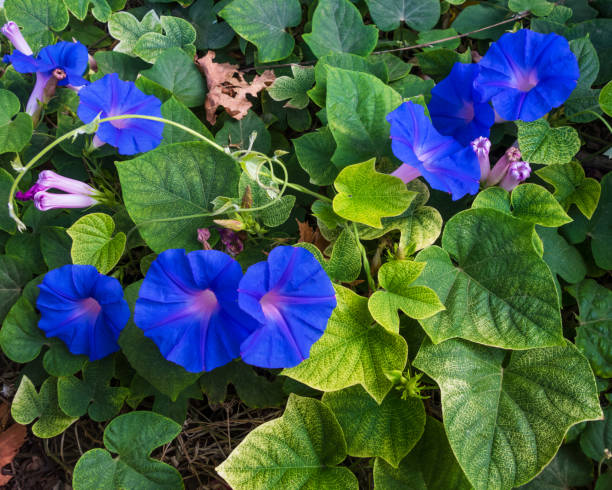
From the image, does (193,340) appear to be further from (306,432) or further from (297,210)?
(297,210)

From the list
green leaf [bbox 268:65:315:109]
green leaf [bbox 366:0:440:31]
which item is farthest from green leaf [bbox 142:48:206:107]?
green leaf [bbox 366:0:440:31]

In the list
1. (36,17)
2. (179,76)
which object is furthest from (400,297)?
(36,17)

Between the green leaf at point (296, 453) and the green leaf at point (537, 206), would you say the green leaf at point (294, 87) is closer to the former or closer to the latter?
the green leaf at point (537, 206)

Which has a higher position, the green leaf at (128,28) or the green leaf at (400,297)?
the green leaf at (128,28)

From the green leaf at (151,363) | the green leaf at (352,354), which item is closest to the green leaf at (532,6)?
the green leaf at (352,354)

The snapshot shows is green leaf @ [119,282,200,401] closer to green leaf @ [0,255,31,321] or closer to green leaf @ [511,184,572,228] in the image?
green leaf @ [0,255,31,321]

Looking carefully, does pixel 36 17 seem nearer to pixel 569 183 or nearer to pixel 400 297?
pixel 400 297

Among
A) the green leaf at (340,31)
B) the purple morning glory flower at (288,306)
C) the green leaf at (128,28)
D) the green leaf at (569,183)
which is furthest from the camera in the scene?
the green leaf at (128,28)
